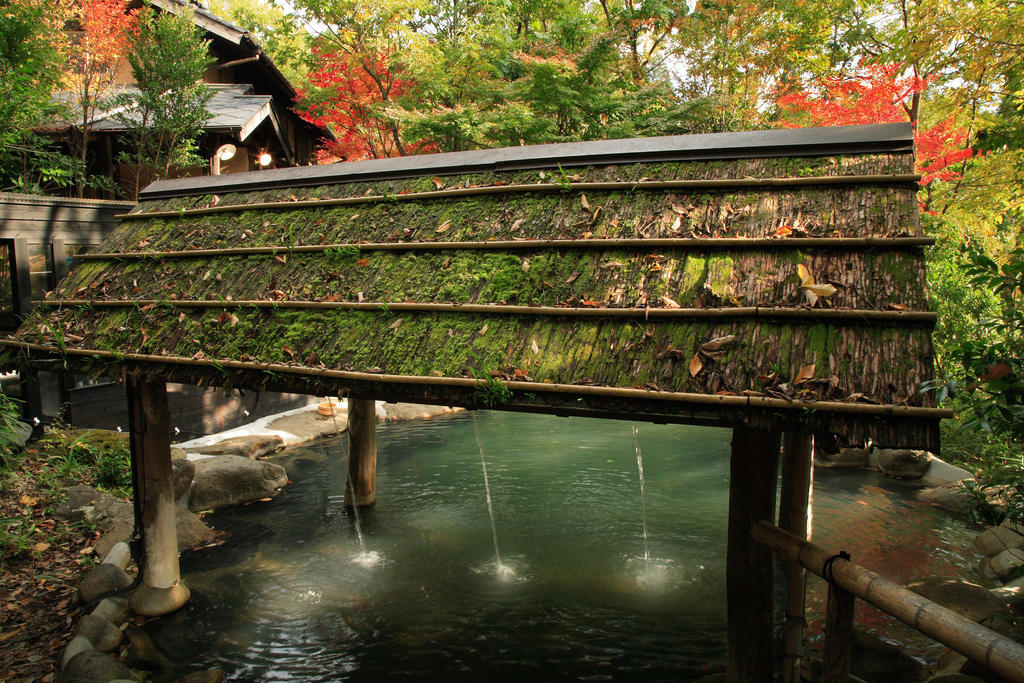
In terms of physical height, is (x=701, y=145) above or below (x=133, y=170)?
below

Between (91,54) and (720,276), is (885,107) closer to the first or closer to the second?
(720,276)

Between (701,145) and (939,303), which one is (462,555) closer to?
(701,145)

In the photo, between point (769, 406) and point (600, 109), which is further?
point (600, 109)

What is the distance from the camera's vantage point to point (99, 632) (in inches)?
222

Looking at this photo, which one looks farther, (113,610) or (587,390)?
(113,610)

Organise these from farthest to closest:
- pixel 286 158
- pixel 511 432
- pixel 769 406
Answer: pixel 286 158 < pixel 511 432 < pixel 769 406

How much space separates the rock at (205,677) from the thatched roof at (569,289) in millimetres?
2652

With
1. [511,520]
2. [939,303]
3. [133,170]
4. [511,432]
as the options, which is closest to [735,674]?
[511,520]

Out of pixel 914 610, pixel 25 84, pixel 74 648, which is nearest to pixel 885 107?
pixel 914 610

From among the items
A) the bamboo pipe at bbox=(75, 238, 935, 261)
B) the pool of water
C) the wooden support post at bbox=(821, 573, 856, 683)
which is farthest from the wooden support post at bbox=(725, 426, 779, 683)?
the pool of water

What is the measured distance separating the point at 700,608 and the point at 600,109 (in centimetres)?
1187

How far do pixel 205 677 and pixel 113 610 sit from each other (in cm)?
141

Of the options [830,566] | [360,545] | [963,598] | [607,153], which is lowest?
[360,545]

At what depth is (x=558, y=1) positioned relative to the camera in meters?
19.6
